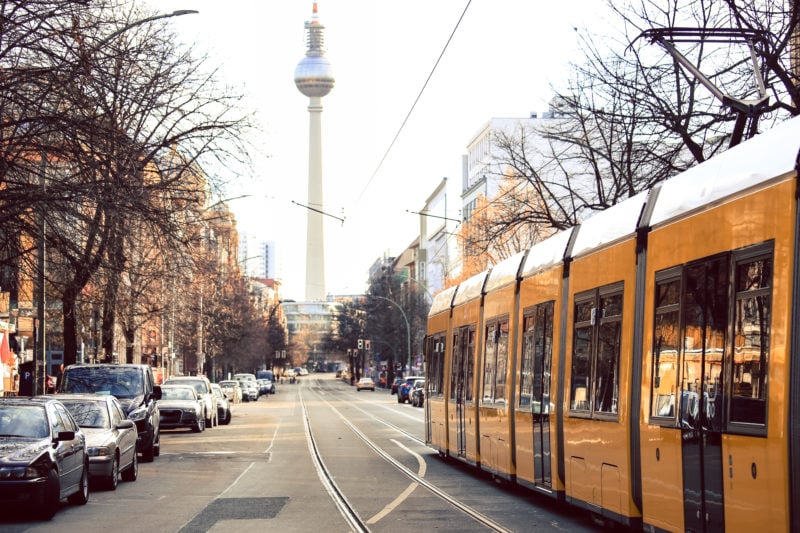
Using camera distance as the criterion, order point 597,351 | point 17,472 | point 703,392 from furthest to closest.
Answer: point 17,472
point 597,351
point 703,392

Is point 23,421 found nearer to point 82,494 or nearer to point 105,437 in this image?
point 82,494

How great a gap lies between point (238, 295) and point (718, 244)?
71.3m

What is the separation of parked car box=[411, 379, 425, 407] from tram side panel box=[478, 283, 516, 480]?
46.7 metres

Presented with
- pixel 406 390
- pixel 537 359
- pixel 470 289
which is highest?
pixel 470 289

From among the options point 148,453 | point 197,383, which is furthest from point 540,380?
point 197,383

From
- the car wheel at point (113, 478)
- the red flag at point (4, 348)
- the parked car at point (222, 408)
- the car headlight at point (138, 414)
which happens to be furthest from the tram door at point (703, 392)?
the parked car at point (222, 408)

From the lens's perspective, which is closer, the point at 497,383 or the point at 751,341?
the point at 751,341

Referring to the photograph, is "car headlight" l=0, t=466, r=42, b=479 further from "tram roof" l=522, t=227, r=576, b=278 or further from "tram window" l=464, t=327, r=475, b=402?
"tram window" l=464, t=327, r=475, b=402

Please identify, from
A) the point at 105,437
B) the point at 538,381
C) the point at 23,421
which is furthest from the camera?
the point at 105,437

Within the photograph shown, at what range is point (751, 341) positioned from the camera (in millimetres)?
8406

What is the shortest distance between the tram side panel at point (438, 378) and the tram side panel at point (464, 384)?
0.47 meters

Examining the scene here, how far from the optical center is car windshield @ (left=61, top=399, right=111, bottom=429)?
1983cm

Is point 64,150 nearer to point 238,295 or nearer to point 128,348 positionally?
point 128,348

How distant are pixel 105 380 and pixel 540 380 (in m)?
14.2
